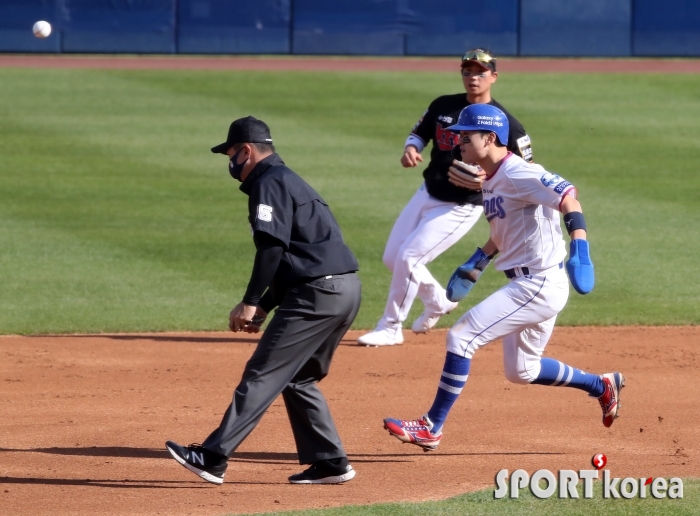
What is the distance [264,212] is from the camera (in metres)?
4.97

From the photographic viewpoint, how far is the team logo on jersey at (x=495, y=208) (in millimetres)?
5582

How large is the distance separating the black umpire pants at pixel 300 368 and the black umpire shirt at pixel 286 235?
0.25 feet

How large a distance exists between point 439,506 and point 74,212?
8733 mm

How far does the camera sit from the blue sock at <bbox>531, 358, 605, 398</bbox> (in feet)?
19.2

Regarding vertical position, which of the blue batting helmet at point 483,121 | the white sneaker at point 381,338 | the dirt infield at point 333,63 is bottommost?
the white sneaker at point 381,338

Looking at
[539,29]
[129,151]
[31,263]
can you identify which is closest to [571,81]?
[539,29]

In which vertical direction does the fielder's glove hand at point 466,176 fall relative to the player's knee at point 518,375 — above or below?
A: above

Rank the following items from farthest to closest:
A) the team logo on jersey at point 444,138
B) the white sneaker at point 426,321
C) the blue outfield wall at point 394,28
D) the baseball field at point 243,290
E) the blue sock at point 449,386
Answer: the blue outfield wall at point 394,28, the white sneaker at point 426,321, the team logo on jersey at point 444,138, the blue sock at point 449,386, the baseball field at point 243,290

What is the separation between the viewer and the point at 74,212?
494 inches

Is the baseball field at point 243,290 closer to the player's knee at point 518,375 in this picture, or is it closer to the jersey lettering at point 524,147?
the player's knee at point 518,375

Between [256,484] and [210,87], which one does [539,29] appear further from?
[256,484]

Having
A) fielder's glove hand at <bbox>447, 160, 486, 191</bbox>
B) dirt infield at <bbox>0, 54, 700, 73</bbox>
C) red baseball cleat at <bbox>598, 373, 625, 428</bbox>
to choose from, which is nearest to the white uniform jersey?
red baseball cleat at <bbox>598, 373, 625, 428</bbox>

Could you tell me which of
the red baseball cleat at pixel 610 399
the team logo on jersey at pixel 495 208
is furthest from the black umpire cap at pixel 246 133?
the red baseball cleat at pixel 610 399

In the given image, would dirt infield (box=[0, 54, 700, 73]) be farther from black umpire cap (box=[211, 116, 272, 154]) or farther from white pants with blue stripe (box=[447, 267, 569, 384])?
black umpire cap (box=[211, 116, 272, 154])
